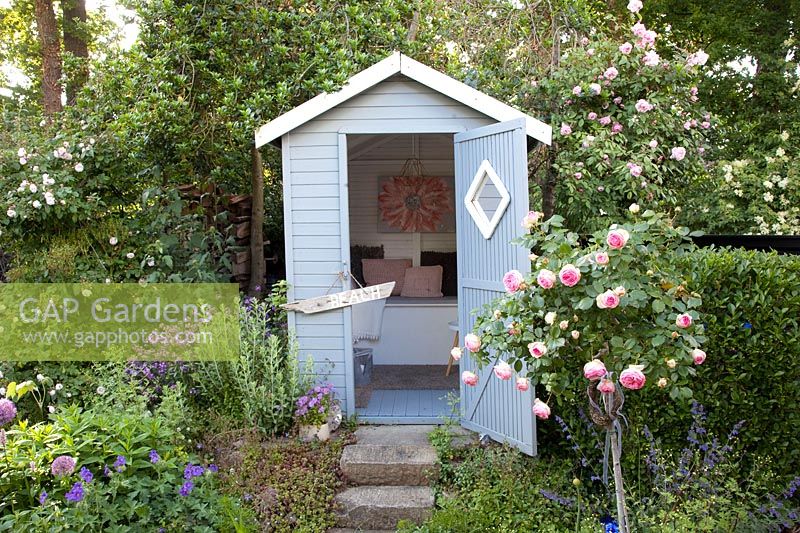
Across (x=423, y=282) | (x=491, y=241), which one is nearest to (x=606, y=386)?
(x=491, y=241)

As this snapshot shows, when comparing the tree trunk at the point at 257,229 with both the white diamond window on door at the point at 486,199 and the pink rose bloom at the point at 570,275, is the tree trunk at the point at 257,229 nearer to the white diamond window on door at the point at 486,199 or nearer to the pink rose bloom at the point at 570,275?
the white diamond window on door at the point at 486,199

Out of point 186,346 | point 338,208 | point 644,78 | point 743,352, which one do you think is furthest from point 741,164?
point 186,346

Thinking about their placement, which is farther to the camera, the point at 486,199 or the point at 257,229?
the point at 257,229

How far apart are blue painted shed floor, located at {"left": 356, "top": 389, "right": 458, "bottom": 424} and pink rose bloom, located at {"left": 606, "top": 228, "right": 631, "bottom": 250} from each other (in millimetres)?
2404

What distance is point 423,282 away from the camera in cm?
806

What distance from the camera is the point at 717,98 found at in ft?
35.7

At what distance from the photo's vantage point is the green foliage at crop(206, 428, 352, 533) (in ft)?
13.3

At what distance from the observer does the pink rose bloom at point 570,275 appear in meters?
2.92

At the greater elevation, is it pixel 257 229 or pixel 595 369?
pixel 257 229

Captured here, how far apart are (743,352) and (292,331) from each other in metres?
3.14

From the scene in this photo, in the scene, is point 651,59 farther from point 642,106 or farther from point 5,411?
point 5,411

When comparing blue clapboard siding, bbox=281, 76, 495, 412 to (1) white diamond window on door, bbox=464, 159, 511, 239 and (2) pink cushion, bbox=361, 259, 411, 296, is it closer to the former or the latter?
(1) white diamond window on door, bbox=464, 159, 511, 239

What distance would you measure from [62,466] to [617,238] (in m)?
2.90

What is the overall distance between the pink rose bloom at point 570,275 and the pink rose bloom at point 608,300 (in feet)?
0.44
